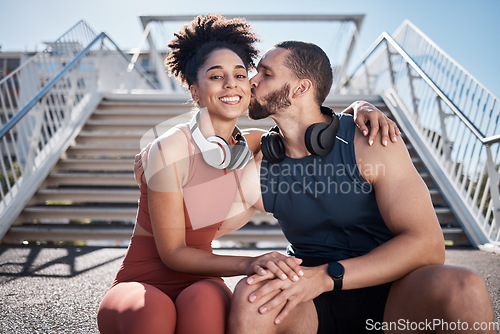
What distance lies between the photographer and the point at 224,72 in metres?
1.82

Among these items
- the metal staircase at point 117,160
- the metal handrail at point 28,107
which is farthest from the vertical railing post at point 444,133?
the metal handrail at point 28,107

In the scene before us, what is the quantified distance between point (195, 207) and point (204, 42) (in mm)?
894

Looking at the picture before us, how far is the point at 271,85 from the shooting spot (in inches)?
74.3

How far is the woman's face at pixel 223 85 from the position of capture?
1.78 meters

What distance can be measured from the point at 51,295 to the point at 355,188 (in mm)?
2095

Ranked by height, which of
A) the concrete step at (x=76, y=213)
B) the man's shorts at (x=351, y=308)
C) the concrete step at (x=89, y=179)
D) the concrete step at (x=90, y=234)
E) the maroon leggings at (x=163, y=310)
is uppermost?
the maroon leggings at (x=163, y=310)

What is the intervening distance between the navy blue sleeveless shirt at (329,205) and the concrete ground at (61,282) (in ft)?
3.44

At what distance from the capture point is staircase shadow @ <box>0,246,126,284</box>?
2979 mm

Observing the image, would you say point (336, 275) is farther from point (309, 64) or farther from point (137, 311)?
point (309, 64)

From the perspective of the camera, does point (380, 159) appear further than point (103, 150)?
No

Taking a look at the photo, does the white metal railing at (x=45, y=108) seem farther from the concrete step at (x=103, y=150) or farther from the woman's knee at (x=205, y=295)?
the woman's knee at (x=205, y=295)

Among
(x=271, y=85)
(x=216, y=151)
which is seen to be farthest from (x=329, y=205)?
(x=271, y=85)

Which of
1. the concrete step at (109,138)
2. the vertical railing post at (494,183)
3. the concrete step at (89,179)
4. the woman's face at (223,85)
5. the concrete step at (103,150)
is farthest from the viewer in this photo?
the concrete step at (109,138)

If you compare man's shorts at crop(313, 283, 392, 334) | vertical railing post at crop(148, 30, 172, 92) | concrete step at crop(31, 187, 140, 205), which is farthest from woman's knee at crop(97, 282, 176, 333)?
vertical railing post at crop(148, 30, 172, 92)
